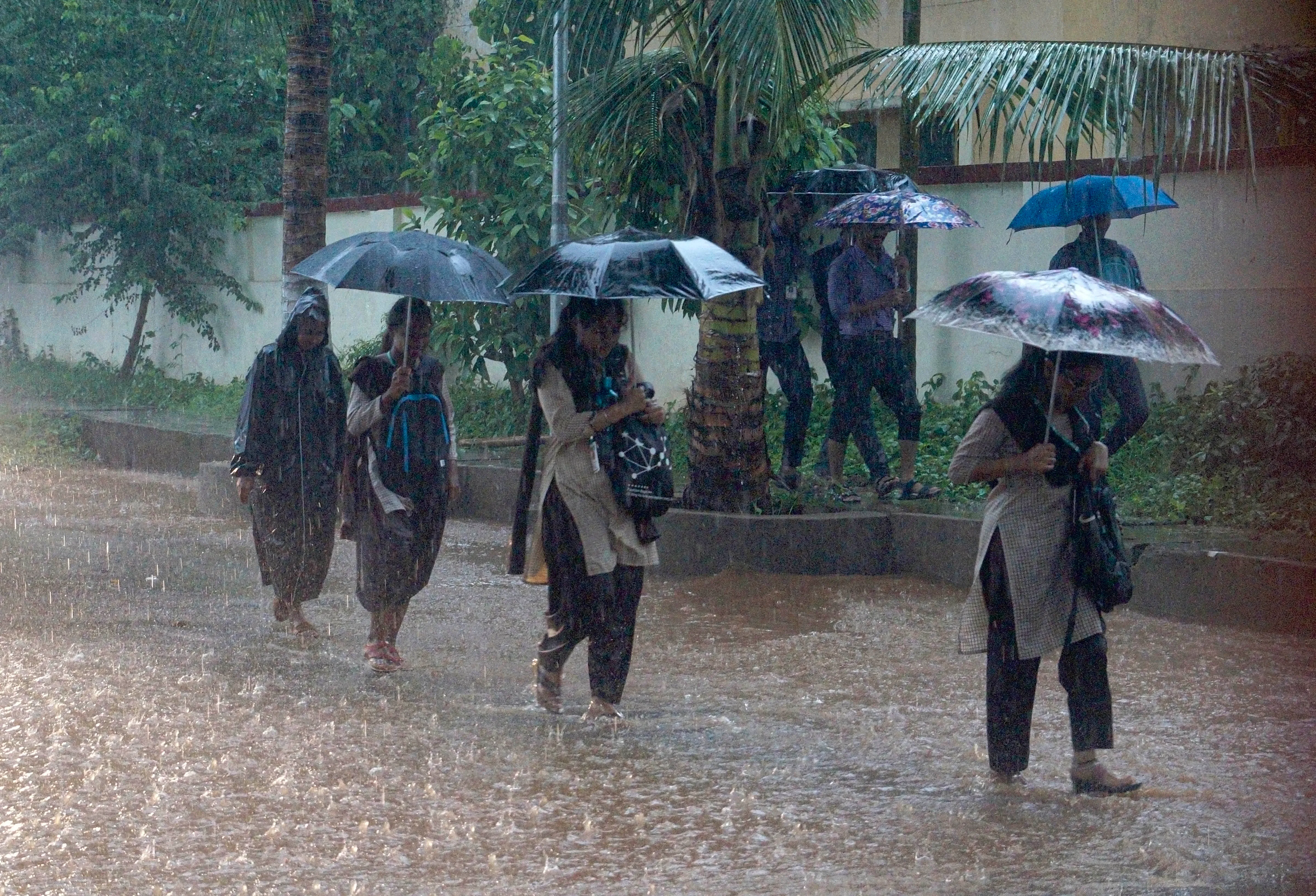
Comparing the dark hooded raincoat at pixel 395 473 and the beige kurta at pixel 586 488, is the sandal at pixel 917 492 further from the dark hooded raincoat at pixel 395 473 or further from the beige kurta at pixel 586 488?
the beige kurta at pixel 586 488

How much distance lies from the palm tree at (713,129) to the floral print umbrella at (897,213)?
703mm

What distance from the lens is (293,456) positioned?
763 centimetres

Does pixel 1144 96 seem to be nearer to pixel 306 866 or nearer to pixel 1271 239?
pixel 1271 239

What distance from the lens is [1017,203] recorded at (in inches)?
461

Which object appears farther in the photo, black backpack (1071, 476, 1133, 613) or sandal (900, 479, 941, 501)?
sandal (900, 479, 941, 501)

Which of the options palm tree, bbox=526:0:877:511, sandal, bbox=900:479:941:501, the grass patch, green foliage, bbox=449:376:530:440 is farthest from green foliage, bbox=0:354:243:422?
sandal, bbox=900:479:941:501

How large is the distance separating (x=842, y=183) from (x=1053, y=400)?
5780mm

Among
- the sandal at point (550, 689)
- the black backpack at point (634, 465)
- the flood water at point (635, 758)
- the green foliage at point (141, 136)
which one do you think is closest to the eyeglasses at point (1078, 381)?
the flood water at point (635, 758)

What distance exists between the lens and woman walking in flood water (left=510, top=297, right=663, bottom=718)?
5969 mm

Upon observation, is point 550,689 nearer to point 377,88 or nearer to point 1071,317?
point 1071,317

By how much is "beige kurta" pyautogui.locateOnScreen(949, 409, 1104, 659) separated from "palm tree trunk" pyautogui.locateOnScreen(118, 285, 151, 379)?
55.4 feet

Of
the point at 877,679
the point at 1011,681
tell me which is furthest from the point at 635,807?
the point at 877,679

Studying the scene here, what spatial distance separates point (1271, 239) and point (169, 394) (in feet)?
43.2

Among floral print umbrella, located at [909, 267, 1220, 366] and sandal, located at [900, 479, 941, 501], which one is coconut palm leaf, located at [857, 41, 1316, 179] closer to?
sandal, located at [900, 479, 941, 501]
